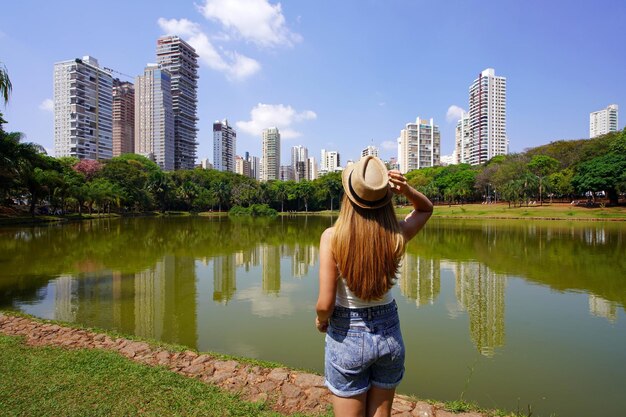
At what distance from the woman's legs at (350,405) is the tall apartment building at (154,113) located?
330 ft

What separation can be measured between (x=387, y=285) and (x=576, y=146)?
222 ft

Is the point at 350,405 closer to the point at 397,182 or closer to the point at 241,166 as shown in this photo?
the point at 397,182

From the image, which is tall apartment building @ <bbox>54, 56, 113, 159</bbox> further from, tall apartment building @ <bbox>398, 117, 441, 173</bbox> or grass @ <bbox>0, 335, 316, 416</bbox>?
grass @ <bbox>0, 335, 316, 416</bbox>

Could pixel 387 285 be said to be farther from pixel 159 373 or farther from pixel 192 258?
pixel 192 258

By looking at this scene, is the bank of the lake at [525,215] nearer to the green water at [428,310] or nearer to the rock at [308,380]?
the green water at [428,310]

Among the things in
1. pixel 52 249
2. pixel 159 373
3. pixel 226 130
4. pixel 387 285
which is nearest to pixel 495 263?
pixel 159 373

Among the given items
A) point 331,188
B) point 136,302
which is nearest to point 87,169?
point 331,188

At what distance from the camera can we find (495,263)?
13.2 metres

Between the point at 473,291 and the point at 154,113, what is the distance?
98.6m

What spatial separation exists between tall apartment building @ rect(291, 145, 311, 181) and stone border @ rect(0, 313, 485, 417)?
12880 cm

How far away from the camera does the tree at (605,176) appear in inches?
1586

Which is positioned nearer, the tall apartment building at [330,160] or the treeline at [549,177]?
the treeline at [549,177]

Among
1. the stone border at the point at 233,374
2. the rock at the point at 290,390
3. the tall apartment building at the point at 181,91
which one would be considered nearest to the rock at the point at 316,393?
the stone border at the point at 233,374

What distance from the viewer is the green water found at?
452 cm
